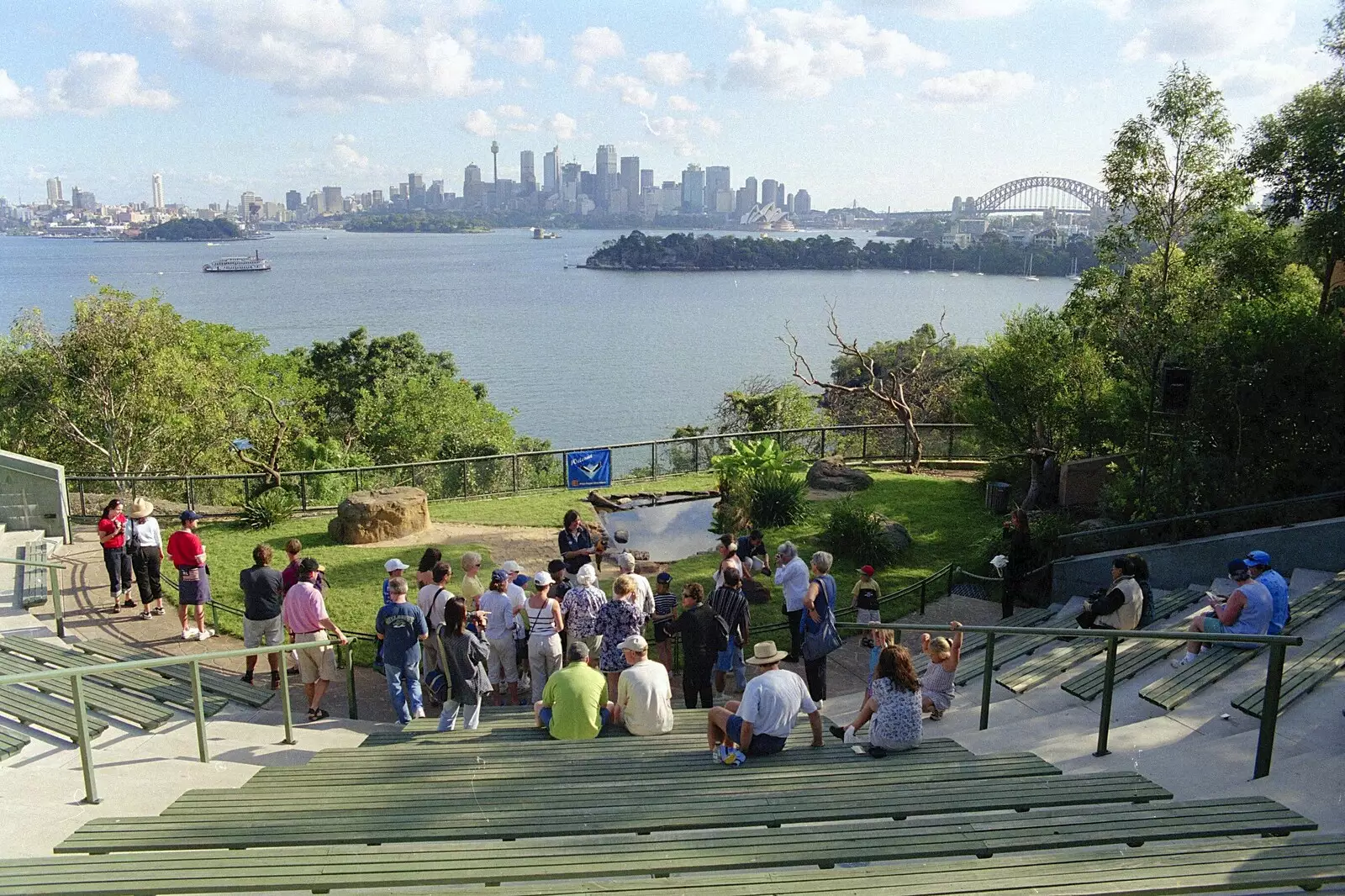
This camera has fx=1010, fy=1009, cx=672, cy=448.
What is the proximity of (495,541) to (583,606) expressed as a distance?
829 cm

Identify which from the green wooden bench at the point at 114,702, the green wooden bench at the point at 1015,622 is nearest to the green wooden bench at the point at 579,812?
the green wooden bench at the point at 114,702

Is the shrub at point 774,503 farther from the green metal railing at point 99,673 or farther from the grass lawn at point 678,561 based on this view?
the green metal railing at point 99,673

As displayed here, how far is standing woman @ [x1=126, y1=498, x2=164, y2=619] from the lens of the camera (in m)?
13.1

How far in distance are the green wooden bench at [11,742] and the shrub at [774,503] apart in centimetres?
1223

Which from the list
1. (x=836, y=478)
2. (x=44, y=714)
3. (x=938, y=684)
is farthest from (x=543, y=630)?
(x=836, y=478)

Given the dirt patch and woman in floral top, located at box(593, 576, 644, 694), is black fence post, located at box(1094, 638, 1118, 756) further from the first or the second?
the dirt patch

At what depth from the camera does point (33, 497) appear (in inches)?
632

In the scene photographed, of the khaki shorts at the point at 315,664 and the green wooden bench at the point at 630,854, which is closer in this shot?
the green wooden bench at the point at 630,854

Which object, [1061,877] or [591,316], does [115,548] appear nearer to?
[1061,877]

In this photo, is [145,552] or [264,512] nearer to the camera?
[145,552]

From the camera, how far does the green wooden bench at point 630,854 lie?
494cm

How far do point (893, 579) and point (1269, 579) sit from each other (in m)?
6.85

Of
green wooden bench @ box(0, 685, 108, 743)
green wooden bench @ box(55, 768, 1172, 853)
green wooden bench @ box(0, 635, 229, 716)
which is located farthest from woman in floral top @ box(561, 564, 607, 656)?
green wooden bench @ box(0, 685, 108, 743)

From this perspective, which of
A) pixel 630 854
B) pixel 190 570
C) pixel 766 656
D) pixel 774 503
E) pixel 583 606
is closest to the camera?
pixel 630 854
